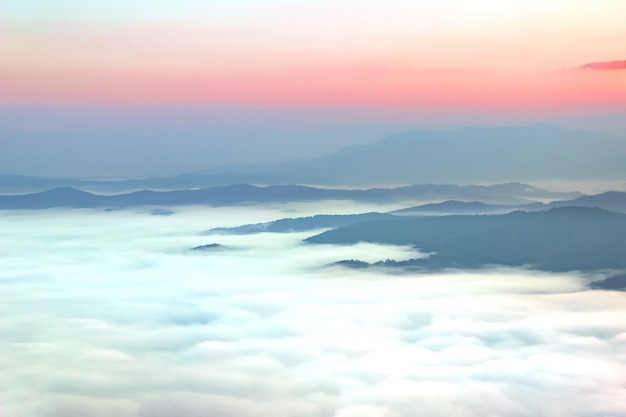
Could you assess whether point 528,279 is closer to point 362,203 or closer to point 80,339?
point 362,203

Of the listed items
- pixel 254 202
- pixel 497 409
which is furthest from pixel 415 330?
pixel 254 202

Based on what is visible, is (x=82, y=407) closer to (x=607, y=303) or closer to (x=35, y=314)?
(x=35, y=314)

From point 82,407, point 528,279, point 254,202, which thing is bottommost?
point 82,407

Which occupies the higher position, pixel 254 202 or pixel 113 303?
pixel 254 202

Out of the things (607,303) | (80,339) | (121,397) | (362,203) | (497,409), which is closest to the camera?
(497,409)

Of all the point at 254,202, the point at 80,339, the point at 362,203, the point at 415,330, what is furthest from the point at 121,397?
the point at 254,202

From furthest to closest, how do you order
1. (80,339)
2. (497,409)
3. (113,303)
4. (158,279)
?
(158,279) < (113,303) < (80,339) < (497,409)

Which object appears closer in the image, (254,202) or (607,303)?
(607,303)
